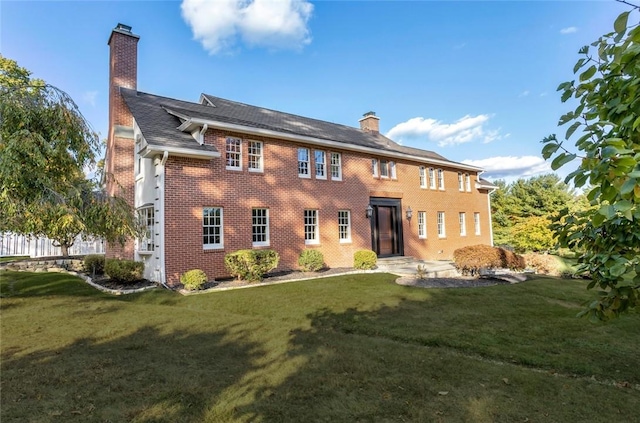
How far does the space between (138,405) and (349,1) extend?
12.6 meters

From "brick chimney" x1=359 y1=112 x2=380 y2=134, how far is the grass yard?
16.2 m

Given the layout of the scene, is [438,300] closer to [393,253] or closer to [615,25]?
[615,25]

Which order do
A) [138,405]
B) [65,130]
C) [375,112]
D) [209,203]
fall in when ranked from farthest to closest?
[375,112] < [209,203] < [65,130] < [138,405]

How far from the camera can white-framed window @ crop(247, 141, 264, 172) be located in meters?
13.5

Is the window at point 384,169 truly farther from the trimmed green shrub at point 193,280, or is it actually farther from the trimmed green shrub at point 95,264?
the trimmed green shrub at point 95,264

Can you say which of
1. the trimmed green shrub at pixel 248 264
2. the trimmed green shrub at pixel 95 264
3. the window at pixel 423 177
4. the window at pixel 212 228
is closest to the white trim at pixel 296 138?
the window at pixel 423 177

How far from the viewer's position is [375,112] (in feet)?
76.8

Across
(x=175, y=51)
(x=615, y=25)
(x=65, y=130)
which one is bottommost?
(x=615, y=25)

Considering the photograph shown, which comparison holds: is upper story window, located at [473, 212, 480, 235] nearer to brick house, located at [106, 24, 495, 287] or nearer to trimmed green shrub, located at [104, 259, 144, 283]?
brick house, located at [106, 24, 495, 287]

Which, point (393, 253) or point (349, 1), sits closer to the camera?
point (349, 1)

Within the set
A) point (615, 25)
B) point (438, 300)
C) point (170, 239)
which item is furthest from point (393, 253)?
point (615, 25)

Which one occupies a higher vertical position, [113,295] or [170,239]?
[170,239]

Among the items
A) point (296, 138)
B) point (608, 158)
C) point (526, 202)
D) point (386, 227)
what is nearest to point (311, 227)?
point (296, 138)

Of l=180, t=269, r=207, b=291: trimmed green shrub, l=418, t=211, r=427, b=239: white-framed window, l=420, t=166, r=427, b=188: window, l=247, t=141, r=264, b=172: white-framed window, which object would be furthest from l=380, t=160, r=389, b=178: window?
l=180, t=269, r=207, b=291: trimmed green shrub
